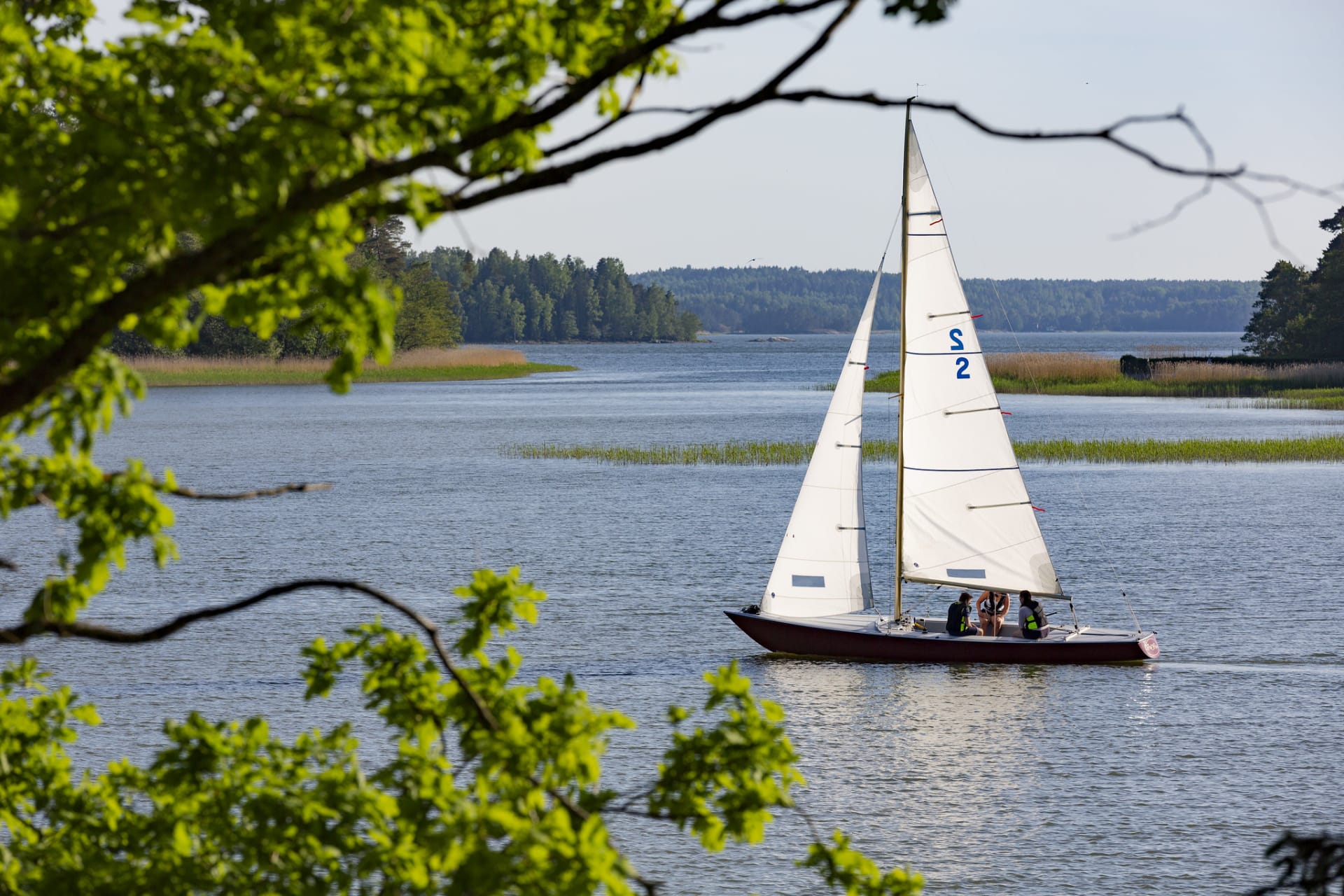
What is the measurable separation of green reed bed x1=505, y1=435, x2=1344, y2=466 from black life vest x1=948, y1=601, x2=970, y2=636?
34648mm

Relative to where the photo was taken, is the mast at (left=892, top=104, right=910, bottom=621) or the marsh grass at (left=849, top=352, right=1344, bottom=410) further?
the marsh grass at (left=849, top=352, right=1344, bottom=410)

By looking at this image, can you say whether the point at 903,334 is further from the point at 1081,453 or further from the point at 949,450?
the point at 1081,453

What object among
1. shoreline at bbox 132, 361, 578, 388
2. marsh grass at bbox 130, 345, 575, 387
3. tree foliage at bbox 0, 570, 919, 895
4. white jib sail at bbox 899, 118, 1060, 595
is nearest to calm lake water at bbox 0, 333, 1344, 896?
white jib sail at bbox 899, 118, 1060, 595

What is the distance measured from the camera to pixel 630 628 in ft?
101

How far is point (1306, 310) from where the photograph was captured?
11119 centimetres

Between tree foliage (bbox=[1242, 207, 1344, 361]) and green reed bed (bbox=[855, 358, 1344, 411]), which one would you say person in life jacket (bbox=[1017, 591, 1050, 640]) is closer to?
green reed bed (bbox=[855, 358, 1344, 411])

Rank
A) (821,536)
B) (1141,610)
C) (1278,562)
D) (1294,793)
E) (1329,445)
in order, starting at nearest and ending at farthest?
1. (1294,793)
2. (821,536)
3. (1141,610)
4. (1278,562)
5. (1329,445)

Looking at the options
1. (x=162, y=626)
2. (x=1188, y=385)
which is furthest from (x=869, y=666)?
(x=1188, y=385)

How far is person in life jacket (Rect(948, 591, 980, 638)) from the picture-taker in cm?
2719

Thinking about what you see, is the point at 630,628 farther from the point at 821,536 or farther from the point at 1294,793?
the point at 1294,793

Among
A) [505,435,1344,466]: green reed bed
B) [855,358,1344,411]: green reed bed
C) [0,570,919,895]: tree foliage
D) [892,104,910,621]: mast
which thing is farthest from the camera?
[855,358,1344,411]: green reed bed

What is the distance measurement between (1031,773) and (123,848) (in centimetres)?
1571

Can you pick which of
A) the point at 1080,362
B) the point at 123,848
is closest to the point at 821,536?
the point at 123,848

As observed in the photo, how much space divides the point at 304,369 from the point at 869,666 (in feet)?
358
